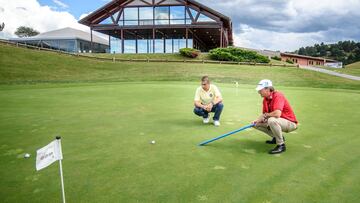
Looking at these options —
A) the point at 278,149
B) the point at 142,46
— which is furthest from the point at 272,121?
the point at 142,46

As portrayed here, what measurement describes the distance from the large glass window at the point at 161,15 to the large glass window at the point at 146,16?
82 centimetres

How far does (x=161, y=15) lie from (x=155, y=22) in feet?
4.84

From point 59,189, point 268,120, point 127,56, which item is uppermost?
point 127,56

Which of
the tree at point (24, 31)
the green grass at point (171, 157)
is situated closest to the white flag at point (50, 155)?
the green grass at point (171, 157)

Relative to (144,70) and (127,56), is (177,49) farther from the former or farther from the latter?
(144,70)

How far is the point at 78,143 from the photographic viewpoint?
268 inches

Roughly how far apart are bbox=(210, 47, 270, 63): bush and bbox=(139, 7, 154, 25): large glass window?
459 inches

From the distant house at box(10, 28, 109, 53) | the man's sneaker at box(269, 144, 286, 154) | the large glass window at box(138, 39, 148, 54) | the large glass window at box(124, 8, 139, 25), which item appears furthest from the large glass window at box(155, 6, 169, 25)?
the man's sneaker at box(269, 144, 286, 154)

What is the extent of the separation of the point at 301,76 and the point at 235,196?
33.6 meters

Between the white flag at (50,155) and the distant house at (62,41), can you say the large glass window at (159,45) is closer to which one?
the distant house at (62,41)

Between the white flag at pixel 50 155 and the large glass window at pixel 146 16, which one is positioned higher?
the large glass window at pixel 146 16

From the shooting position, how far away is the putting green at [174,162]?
4.34 m

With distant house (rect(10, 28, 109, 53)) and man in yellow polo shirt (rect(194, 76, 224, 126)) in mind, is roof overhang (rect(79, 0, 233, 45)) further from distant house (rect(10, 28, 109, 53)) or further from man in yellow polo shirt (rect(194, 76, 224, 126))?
man in yellow polo shirt (rect(194, 76, 224, 126))

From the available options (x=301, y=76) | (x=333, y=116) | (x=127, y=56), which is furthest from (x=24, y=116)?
(x=127, y=56)
